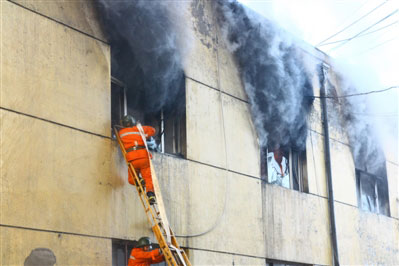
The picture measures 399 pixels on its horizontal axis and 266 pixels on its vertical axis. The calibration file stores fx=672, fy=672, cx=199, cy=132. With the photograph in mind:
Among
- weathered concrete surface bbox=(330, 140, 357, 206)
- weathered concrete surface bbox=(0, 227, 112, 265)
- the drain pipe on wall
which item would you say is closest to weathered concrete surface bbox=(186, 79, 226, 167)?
weathered concrete surface bbox=(0, 227, 112, 265)

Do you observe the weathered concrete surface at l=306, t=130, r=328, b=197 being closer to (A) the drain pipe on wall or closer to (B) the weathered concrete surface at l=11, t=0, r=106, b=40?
(A) the drain pipe on wall

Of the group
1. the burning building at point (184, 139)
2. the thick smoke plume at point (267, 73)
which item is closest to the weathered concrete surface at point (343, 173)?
the burning building at point (184, 139)

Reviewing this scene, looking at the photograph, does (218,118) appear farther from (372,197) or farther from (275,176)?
(372,197)

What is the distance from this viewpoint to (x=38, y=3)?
29.0ft

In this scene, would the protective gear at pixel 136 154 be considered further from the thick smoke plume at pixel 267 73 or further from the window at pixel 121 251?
the thick smoke plume at pixel 267 73

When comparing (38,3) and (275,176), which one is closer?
(38,3)

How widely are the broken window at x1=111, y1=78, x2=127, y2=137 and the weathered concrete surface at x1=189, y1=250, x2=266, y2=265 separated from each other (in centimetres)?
234

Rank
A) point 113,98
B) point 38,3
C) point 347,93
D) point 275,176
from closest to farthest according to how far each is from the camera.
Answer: point 38,3 → point 113,98 → point 275,176 → point 347,93

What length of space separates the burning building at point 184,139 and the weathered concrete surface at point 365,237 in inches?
1.8

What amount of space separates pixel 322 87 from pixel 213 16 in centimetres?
374

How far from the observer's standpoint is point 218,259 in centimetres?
1080

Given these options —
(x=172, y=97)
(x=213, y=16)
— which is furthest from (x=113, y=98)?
(x=213, y=16)

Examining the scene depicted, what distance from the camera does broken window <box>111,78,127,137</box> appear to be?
10.2m

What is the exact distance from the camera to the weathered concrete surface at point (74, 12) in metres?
8.86
